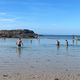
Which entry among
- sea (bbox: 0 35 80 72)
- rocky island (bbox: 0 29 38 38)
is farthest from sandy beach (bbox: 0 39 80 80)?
rocky island (bbox: 0 29 38 38)

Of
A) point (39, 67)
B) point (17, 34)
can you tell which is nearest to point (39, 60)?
point (39, 67)

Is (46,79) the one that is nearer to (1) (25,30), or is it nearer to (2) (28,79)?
(2) (28,79)

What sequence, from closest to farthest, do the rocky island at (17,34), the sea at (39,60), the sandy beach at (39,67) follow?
the sandy beach at (39,67) < the sea at (39,60) < the rocky island at (17,34)

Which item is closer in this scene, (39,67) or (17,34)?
(39,67)

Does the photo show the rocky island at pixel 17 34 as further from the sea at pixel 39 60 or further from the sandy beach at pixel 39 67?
the sandy beach at pixel 39 67

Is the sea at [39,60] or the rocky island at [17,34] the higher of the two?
the rocky island at [17,34]

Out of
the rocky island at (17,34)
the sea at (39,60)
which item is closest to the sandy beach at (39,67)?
the sea at (39,60)

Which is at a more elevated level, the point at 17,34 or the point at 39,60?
the point at 17,34

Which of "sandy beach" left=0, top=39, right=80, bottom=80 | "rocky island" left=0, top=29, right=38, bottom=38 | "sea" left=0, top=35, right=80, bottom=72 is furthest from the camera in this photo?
"rocky island" left=0, top=29, right=38, bottom=38

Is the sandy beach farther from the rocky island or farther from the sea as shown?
the rocky island

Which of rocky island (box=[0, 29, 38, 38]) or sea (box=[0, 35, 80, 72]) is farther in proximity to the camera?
rocky island (box=[0, 29, 38, 38])

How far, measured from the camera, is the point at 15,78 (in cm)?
1574

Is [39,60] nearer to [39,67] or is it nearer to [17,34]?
[39,67]

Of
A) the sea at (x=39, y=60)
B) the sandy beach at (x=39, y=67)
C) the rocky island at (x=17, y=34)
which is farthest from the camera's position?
the rocky island at (x=17, y=34)
